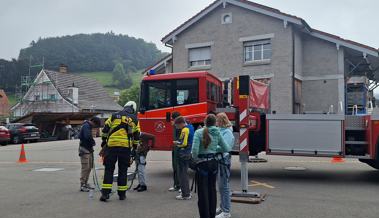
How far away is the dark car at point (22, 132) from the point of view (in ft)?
92.1

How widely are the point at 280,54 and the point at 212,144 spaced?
1633 cm

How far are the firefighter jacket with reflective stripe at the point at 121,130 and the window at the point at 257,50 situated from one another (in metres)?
15.1

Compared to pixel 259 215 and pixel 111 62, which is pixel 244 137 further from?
pixel 111 62

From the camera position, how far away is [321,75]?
844 inches

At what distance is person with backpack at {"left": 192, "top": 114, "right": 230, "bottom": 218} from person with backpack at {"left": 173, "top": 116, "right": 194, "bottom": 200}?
5.77 feet

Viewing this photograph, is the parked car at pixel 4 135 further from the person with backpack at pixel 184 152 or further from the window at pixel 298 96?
the person with backpack at pixel 184 152

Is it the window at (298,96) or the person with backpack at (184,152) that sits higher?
the window at (298,96)

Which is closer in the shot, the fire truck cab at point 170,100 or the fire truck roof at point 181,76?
the fire truck cab at point 170,100

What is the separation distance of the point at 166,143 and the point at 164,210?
365cm

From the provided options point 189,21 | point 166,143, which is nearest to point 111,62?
point 189,21

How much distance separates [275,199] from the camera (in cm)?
780

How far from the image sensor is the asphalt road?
22.3 feet

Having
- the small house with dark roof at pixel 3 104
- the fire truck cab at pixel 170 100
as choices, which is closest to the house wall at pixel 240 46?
the fire truck cab at pixel 170 100

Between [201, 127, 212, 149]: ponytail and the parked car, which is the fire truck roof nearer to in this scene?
[201, 127, 212, 149]: ponytail
